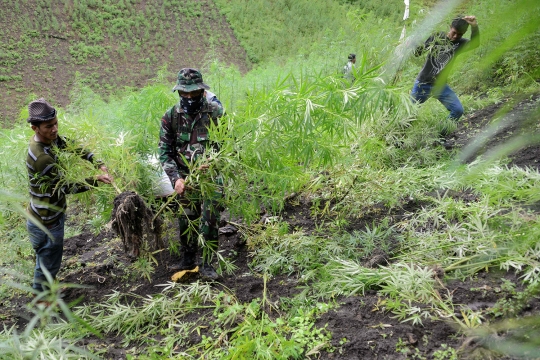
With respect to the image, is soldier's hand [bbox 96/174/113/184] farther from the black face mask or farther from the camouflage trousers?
the black face mask

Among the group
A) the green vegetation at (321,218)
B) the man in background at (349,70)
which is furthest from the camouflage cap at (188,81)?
the man in background at (349,70)

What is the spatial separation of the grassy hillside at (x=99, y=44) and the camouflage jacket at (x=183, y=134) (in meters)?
10.2

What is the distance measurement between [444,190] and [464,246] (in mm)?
1097

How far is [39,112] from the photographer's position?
107 inches

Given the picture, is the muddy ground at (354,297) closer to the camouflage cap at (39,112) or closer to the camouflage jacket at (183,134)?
the camouflage jacket at (183,134)

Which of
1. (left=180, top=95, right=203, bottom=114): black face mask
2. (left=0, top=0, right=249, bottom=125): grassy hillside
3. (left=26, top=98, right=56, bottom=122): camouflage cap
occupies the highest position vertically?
(left=26, top=98, right=56, bottom=122): camouflage cap

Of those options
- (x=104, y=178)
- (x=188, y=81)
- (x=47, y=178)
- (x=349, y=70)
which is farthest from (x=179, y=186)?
(x=349, y=70)

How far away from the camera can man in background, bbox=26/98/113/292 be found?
278 centimetres

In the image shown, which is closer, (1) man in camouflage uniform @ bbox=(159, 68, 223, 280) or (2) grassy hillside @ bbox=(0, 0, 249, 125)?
(1) man in camouflage uniform @ bbox=(159, 68, 223, 280)

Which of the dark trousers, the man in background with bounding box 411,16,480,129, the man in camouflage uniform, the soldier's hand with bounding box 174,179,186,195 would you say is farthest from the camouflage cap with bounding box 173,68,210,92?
the man in background with bounding box 411,16,480,129

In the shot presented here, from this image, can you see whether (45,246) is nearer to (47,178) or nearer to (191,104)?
(47,178)

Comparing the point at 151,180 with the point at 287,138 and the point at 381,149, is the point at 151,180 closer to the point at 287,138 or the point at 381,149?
the point at 287,138

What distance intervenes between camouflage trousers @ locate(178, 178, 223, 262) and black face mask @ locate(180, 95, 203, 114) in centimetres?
64

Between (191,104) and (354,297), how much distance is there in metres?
1.97
